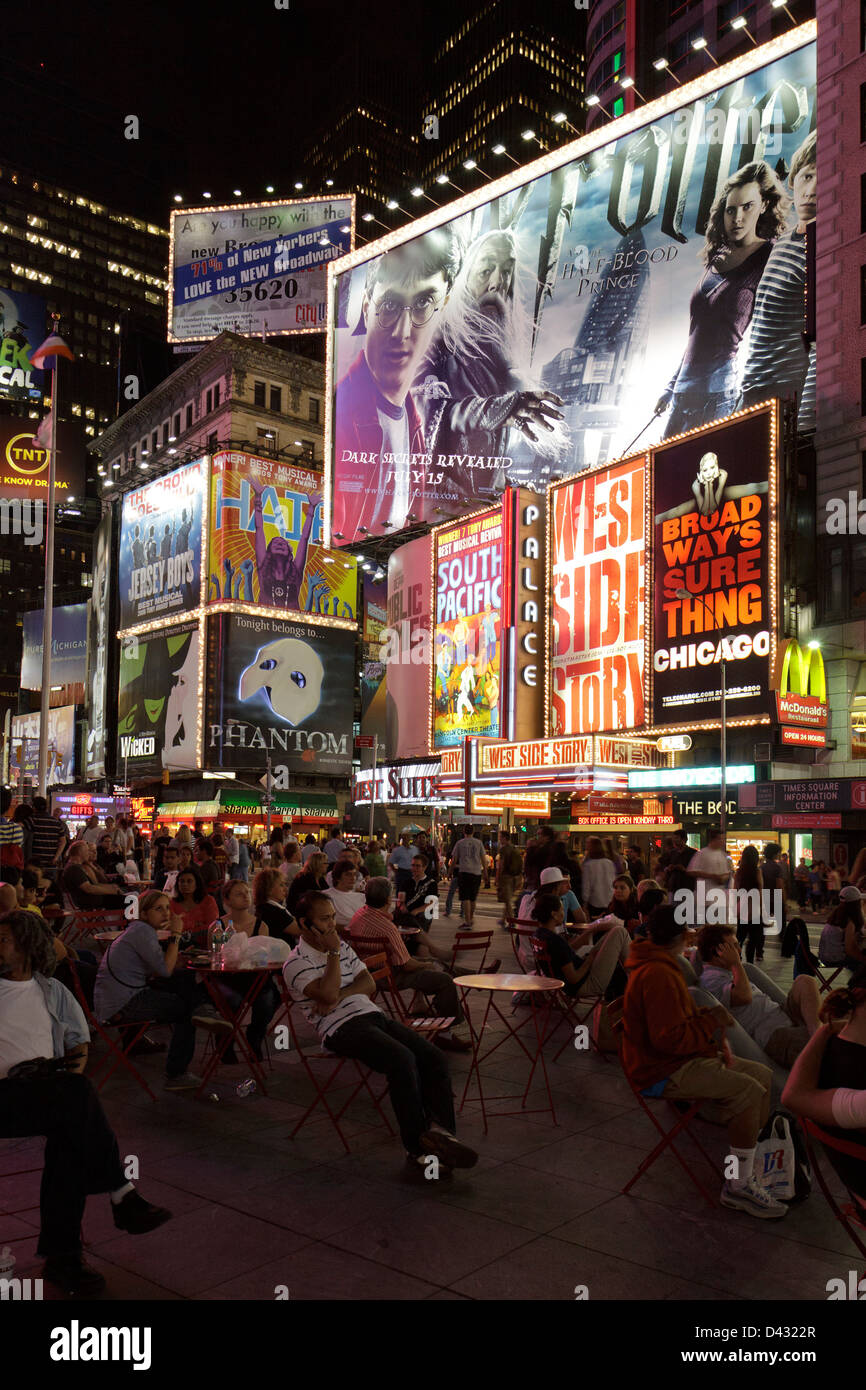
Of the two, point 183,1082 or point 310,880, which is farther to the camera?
point 310,880

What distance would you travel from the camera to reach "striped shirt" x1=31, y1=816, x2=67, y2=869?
46.9 ft

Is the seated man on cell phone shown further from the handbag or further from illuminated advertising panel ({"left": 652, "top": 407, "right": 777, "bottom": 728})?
illuminated advertising panel ({"left": 652, "top": 407, "right": 777, "bottom": 728})

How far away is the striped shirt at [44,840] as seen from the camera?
14.3 m

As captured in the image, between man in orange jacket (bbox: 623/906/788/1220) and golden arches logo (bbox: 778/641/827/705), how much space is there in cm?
2556

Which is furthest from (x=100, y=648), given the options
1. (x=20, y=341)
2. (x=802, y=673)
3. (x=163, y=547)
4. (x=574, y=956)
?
(x=574, y=956)

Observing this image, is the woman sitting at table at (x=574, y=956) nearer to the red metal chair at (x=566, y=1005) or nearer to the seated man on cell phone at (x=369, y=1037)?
the red metal chair at (x=566, y=1005)

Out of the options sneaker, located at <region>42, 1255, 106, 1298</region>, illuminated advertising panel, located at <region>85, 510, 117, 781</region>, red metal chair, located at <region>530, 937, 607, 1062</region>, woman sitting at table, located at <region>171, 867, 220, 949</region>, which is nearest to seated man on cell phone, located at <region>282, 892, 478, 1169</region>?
sneaker, located at <region>42, 1255, 106, 1298</region>

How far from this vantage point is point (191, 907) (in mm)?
10125

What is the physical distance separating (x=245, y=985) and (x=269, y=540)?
53183 mm

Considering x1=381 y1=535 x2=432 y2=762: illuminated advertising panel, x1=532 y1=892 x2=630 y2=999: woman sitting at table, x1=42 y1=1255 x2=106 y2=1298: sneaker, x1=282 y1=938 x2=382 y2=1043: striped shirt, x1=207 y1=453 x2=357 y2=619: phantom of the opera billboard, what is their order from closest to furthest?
1. x1=42 y1=1255 x2=106 y2=1298: sneaker
2. x1=282 y1=938 x2=382 y2=1043: striped shirt
3. x1=532 y1=892 x2=630 y2=999: woman sitting at table
4. x1=381 y1=535 x2=432 y2=762: illuminated advertising panel
5. x1=207 y1=453 x2=357 y2=619: phantom of the opera billboard

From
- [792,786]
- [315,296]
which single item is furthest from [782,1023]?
[315,296]

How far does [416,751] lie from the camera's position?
4931cm

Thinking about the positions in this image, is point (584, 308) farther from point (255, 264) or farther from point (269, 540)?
point (269, 540)

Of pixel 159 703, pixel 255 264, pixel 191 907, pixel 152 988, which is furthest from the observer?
pixel 159 703
